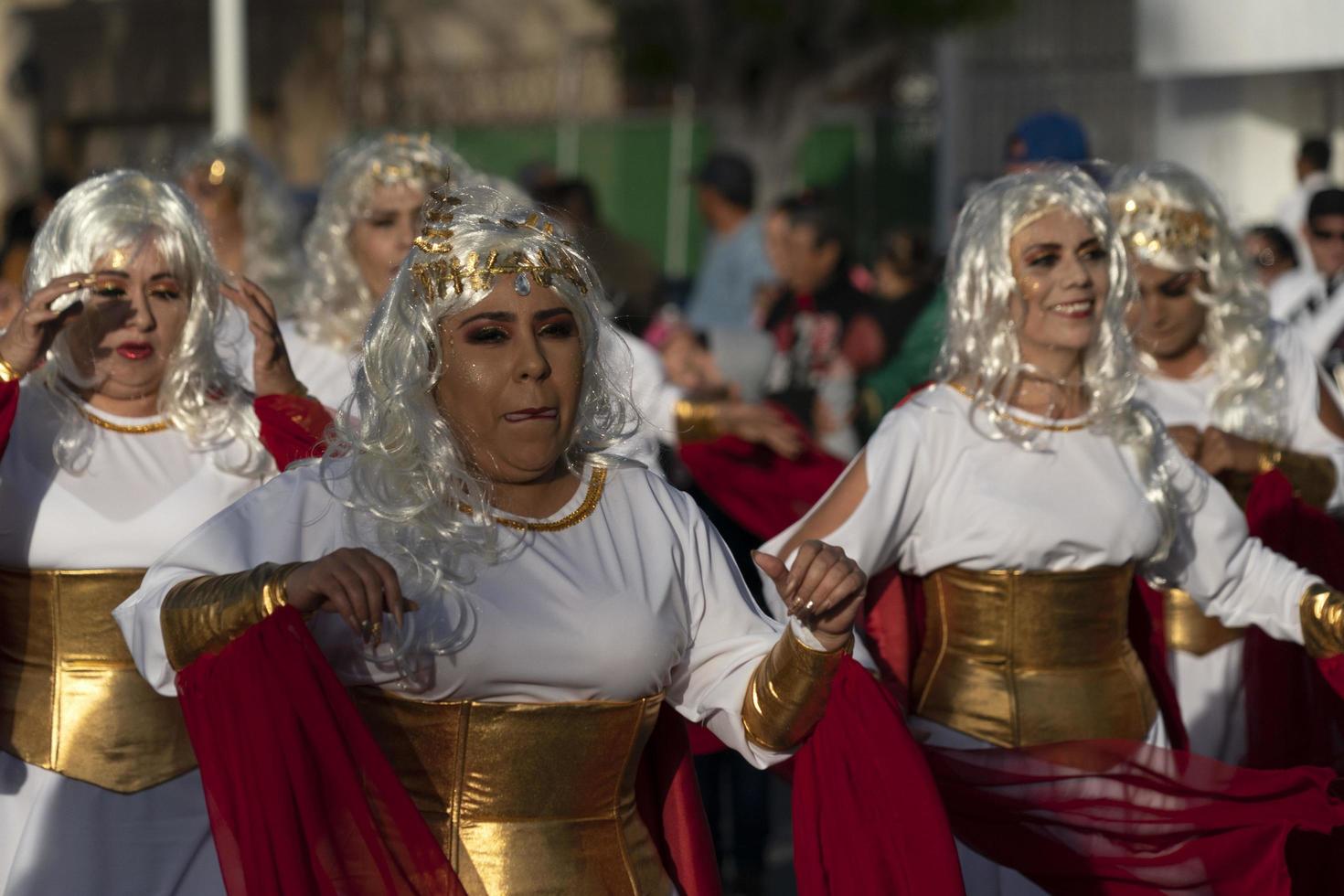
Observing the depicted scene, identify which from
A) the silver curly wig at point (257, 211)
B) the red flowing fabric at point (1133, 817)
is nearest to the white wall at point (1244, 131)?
the silver curly wig at point (257, 211)

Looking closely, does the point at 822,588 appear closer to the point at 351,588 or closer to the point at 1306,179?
the point at 351,588

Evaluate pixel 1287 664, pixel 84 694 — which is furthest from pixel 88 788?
pixel 1287 664

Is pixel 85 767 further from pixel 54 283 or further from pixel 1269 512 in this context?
pixel 1269 512

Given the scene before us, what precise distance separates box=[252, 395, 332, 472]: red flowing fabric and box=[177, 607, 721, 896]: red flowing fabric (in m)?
1.26

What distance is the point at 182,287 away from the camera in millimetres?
4527

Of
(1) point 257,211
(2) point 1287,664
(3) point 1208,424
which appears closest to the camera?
(2) point 1287,664

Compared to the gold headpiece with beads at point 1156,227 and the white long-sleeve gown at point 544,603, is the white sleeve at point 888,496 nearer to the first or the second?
the white long-sleeve gown at point 544,603

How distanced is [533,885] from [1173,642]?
297 cm

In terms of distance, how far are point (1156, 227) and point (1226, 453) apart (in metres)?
0.81

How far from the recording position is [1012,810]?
13.9 ft

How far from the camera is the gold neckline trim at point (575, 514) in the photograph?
3354mm

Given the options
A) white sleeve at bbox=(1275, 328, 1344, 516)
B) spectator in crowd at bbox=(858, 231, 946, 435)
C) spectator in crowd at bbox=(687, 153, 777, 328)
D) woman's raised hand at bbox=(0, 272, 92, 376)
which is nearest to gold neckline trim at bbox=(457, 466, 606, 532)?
woman's raised hand at bbox=(0, 272, 92, 376)

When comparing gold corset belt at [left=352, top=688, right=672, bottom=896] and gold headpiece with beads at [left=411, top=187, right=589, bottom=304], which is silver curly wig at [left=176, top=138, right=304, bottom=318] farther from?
gold corset belt at [left=352, top=688, right=672, bottom=896]

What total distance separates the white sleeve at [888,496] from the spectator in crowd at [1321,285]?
414 cm
